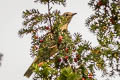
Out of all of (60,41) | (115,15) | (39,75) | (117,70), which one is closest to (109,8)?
(115,15)

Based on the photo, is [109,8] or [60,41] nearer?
[60,41]

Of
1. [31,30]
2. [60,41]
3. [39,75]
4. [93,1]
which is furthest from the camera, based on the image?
[93,1]

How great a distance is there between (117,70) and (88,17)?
132 centimetres

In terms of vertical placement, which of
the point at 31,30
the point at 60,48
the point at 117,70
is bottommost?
the point at 117,70

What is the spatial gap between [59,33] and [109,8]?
143 centimetres

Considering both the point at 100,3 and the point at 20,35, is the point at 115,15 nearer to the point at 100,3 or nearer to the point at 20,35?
the point at 100,3

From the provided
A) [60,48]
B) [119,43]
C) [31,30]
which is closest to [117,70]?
Result: [119,43]

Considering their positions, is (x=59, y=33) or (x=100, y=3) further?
(x=100, y=3)

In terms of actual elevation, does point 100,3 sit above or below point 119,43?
above

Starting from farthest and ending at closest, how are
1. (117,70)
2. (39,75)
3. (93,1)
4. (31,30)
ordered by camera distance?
(93,1) → (117,70) → (31,30) → (39,75)

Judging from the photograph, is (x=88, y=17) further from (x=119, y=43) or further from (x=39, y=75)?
(x=39, y=75)

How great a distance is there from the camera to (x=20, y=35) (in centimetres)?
454

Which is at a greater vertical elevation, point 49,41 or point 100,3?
point 100,3

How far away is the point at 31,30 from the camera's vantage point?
430 centimetres
